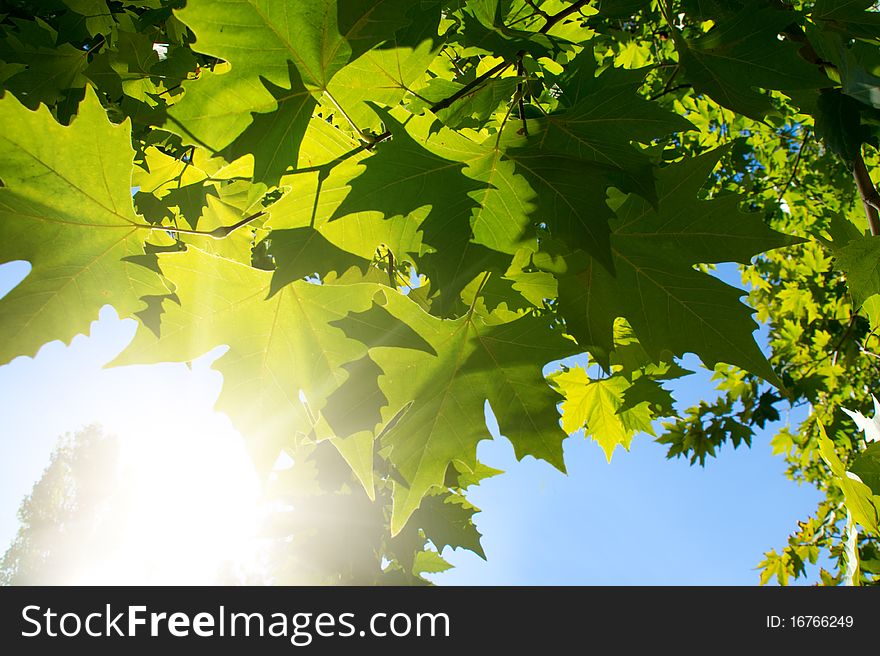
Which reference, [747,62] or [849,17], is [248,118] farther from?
[849,17]

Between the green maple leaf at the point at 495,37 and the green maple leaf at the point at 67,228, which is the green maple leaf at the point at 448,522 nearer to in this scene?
the green maple leaf at the point at 67,228

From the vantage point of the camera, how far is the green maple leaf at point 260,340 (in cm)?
91

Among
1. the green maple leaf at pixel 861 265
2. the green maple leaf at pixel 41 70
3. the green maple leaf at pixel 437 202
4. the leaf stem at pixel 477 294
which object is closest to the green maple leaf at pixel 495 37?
the green maple leaf at pixel 437 202

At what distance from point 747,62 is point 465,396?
70 centimetres

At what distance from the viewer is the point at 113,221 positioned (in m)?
0.95

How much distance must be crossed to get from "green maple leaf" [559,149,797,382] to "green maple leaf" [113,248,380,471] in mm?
352

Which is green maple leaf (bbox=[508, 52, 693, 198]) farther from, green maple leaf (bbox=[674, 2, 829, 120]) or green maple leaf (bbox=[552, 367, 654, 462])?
green maple leaf (bbox=[552, 367, 654, 462])

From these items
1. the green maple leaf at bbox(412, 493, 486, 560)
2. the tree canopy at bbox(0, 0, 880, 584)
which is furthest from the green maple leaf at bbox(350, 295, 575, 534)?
the green maple leaf at bbox(412, 493, 486, 560)

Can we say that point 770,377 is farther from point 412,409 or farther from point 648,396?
point 648,396

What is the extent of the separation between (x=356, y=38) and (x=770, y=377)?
2.50ft

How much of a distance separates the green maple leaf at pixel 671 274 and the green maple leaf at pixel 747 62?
0.12m

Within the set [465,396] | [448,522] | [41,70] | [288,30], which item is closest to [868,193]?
[465,396]

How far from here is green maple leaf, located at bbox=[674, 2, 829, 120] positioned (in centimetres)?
90

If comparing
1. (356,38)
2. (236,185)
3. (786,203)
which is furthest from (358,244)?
(786,203)
